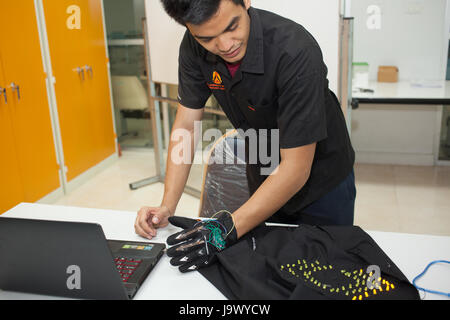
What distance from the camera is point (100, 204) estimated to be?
3.13 meters

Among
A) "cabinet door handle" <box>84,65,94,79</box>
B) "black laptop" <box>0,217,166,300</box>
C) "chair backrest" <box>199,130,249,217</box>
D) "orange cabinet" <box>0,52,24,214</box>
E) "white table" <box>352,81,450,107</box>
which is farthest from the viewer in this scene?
"cabinet door handle" <box>84,65,94,79</box>

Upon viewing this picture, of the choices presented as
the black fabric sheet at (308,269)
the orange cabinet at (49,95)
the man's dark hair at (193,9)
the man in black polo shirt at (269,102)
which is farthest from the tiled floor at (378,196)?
the man's dark hair at (193,9)

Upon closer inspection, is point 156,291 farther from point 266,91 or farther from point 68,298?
point 266,91

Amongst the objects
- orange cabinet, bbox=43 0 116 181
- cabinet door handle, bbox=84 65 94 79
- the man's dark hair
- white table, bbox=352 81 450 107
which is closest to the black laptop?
the man's dark hair

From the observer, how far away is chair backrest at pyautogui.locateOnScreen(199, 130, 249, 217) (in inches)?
60.6

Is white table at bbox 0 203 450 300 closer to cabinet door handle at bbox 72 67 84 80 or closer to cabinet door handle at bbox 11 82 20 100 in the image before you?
cabinet door handle at bbox 11 82 20 100

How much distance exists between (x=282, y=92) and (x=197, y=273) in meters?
0.52

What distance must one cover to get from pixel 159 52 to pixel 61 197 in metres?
1.40

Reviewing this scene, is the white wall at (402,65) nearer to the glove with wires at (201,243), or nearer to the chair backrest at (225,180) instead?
the chair backrest at (225,180)

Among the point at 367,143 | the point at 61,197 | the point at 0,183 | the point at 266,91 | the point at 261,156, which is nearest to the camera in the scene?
the point at 266,91

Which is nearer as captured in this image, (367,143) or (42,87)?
(42,87)

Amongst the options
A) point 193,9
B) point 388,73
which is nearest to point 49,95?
point 193,9

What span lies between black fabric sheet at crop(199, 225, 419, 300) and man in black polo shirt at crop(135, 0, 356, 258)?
0.09 m

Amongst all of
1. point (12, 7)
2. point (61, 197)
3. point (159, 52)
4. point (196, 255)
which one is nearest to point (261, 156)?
point (196, 255)
